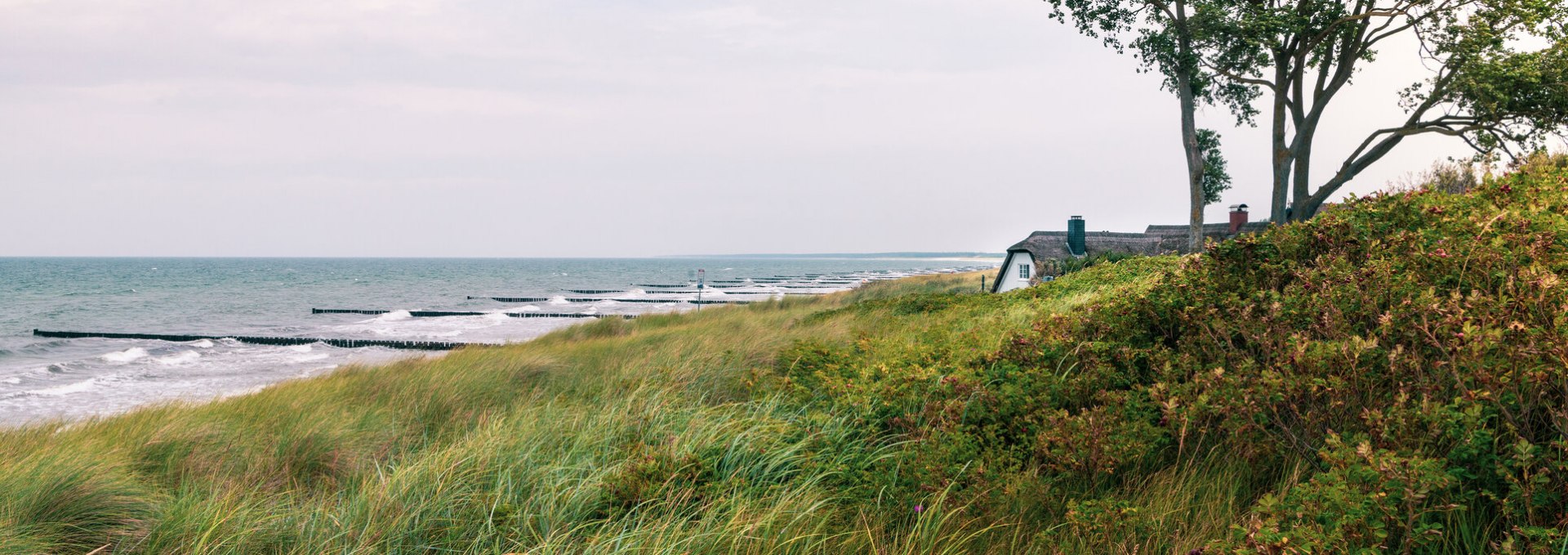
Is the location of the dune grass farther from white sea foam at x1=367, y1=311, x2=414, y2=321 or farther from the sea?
white sea foam at x1=367, y1=311, x2=414, y2=321

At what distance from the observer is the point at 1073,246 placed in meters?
33.4

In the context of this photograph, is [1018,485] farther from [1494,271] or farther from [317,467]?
[317,467]

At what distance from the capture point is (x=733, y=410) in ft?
19.4

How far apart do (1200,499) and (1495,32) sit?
24.2 m

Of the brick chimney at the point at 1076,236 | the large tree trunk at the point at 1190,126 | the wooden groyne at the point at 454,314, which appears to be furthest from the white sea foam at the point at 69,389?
the brick chimney at the point at 1076,236

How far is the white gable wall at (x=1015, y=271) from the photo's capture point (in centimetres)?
3381

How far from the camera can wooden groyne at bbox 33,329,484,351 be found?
27.7 meters

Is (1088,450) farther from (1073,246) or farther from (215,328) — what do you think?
(215,328)

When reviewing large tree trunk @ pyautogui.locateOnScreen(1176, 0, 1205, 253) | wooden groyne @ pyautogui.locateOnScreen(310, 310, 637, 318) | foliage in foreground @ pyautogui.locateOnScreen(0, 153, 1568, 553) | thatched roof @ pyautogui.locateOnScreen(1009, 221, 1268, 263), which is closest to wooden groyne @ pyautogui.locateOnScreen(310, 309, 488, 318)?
wooden groyne @ pyautogui.locateOnScreen(310, 310, 637, 318)

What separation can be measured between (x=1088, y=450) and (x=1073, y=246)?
30914 mm

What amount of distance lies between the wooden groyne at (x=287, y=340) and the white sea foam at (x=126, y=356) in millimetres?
3615

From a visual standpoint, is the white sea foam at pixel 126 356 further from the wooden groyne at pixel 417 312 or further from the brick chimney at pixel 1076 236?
the brick chimney at pixel 1076 236

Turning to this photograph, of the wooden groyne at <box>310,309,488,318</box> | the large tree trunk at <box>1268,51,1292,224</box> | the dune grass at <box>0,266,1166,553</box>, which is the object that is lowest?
the wooden groyne at <box>310,309,488,318</box>

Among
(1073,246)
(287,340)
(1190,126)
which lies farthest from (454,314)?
(1190,126)
